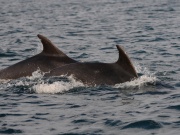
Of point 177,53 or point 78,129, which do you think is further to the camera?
point 177,53

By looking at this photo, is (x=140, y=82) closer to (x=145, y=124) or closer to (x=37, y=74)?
(x=37, y=74)

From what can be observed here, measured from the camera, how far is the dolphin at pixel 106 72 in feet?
55.4

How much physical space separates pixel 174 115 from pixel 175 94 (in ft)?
7.81

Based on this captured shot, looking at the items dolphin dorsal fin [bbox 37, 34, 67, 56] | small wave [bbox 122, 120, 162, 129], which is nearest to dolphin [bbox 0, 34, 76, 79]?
dolphin dorsal fin [bbox 37, 34, 67, 56]

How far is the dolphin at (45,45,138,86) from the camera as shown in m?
16.9

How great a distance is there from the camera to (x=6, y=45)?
97.2ft

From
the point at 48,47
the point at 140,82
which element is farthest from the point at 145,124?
the point at 48,47

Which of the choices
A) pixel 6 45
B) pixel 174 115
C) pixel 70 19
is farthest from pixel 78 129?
pixel 70 19

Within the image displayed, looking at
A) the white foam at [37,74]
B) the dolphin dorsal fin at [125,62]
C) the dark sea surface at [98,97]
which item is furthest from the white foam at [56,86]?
the dolphin dorsal fin at [125,62]

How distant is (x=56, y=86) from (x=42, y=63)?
2281mm

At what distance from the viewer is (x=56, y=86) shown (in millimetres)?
16828

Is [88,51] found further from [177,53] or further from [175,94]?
[175,94]

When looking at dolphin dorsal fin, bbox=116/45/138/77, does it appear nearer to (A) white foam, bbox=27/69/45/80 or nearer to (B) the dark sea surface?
(B) the dark sea surface

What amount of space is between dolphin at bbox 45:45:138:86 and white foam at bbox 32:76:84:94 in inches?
9.5
